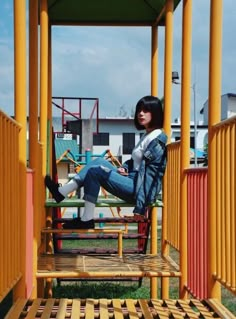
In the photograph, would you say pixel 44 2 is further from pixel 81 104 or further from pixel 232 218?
pixel 81 104

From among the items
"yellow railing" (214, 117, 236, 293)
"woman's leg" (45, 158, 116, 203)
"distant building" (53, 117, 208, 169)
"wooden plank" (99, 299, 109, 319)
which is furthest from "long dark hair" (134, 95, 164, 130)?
"distant building" (53, 117, 208, 169)

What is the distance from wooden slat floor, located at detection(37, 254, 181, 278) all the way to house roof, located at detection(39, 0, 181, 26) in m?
2.67

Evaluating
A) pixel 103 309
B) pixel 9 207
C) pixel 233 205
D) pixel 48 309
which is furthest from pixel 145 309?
pixel 9 207

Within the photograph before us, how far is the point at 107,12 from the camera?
650 centimetres

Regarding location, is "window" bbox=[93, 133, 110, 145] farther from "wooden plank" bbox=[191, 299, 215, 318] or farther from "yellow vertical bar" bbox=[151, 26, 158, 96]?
"wooden plank" bbox=[191, 299, 215, 318]

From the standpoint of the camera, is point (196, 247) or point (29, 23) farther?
point (29, 23)

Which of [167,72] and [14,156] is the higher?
[167,72]

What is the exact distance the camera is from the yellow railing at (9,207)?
3.00 metres

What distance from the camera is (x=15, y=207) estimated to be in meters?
3.49

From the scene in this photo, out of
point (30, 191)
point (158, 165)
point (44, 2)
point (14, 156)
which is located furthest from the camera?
point (44, 2)

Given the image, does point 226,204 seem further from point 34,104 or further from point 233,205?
point 34,104

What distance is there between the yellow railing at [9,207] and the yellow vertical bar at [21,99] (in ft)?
0.21

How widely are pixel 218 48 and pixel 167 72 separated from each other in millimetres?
2158

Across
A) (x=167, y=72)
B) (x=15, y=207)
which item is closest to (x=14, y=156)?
(x=15, y=207)
